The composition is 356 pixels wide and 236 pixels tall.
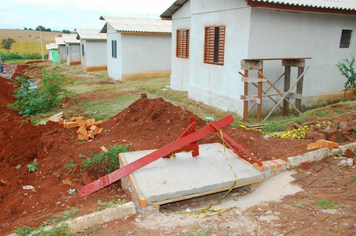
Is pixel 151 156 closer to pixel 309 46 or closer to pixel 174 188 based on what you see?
pixel 174 188

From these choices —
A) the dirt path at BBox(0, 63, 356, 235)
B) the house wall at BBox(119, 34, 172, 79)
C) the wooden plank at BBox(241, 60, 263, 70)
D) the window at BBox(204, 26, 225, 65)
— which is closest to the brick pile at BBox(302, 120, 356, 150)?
the dirt path at BBox(0, 63, 356, 235)

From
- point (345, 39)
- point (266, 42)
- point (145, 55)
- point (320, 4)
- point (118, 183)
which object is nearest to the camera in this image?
point (118, 183)

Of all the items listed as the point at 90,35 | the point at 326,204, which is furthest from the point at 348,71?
the point at 90,35

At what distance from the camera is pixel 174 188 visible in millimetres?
3939

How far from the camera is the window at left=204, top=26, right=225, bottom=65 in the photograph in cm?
996

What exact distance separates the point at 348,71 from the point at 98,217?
34.9 ft

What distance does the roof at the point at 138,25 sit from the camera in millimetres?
18277

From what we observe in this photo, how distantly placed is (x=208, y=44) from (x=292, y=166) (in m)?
6.72

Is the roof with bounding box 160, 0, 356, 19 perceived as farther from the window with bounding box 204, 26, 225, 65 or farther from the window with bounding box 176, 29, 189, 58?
the window with bounding box 176, 29, 189, 58

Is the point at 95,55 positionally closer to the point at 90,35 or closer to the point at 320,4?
the point at 90,35

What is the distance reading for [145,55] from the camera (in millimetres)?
18984

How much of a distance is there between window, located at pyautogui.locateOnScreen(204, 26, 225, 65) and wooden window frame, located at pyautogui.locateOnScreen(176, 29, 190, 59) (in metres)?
2.94

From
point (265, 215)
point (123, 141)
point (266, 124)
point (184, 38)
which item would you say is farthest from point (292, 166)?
point (184, 38)

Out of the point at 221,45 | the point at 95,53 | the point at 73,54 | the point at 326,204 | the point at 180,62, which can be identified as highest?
the point at 221,45
